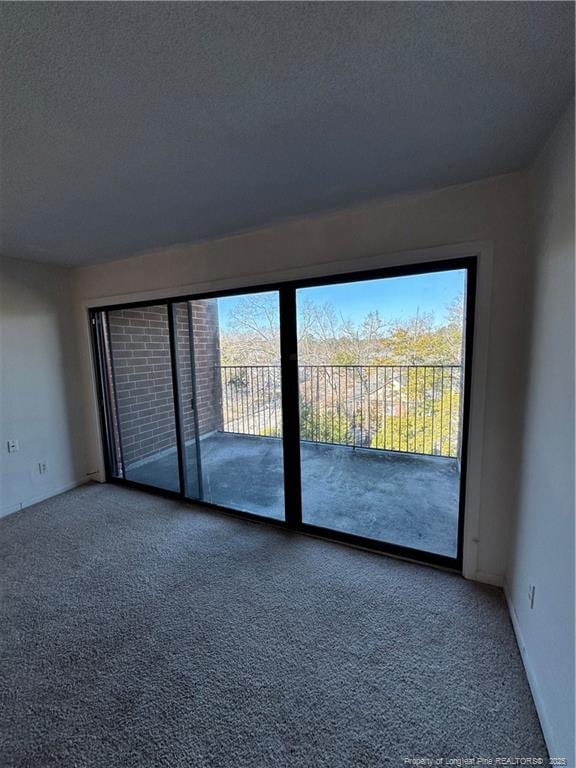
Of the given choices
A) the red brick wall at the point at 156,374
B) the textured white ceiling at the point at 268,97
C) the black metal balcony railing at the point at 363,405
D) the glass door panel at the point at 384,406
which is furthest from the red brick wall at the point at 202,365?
the textured white ceiling at the point at 268,97

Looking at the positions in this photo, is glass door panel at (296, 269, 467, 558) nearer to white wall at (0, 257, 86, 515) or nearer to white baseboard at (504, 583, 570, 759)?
white baseboard at (504, 583, 570, 759)

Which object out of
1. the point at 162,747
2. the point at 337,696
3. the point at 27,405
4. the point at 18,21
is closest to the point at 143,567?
the point at 162,747

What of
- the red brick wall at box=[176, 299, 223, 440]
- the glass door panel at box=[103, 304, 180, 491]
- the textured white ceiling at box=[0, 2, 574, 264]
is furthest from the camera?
the glass door panel at box=[103, 304, 180, 491]

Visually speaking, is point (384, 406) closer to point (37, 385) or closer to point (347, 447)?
point (347, 447)

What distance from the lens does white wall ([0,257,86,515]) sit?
2.94 meters

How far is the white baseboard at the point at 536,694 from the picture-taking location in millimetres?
1128

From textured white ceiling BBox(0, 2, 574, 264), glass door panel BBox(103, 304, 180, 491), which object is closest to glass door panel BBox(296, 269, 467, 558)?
textured white ceiling BBox(0, 2, 574, 264)

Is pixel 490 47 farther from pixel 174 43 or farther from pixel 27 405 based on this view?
pixel 27 405

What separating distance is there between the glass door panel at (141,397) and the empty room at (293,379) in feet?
0.16

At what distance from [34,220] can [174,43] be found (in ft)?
6.03

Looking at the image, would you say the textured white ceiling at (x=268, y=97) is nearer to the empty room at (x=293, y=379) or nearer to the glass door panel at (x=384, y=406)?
the empty room at (x=293, y=379)

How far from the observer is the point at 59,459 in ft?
11.0

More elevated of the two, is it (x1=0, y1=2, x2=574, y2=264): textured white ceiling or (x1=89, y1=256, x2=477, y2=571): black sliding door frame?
(x1=0, y1=2, x2=574, y2=264): textured white ceiling

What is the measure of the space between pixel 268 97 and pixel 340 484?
2.75 m
